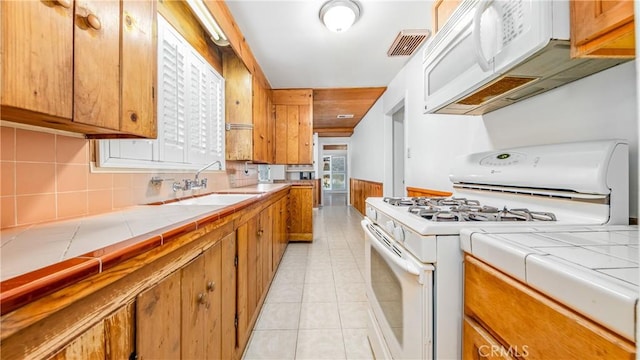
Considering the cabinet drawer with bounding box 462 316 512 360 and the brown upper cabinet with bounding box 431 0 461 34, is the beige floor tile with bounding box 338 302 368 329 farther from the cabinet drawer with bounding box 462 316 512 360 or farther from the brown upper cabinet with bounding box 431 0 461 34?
the brown upper cabinet with bounding box 431 0 461 34

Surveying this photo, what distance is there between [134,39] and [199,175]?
1312 millimetres

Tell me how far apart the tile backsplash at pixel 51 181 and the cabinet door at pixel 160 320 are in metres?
0.58

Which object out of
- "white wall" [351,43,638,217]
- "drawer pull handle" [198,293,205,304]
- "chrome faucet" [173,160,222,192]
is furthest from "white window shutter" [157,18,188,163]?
"white wall" [351,43,638,217]

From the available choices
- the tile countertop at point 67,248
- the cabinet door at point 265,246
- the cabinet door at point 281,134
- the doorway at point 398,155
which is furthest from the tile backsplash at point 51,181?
the doorway at point 398,155

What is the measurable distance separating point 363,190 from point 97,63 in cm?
549

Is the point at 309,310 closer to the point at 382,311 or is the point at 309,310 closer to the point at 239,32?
the point at 382,311

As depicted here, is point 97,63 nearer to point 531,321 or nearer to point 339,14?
point 531,321

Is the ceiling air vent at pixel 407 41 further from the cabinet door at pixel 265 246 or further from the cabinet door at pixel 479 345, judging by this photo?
the cabinet door at pixel 479 345

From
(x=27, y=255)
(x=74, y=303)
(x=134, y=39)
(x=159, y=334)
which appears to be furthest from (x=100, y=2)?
(x=159, y=334)

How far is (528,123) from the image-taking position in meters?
1.23

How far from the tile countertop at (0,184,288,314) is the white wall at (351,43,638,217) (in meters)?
1.53

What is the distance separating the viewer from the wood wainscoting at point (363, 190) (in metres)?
4.81

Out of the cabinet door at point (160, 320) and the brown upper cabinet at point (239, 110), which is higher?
the brown upper cabinet at point (239, 110)

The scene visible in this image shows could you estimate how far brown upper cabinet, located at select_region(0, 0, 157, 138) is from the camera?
58cm
